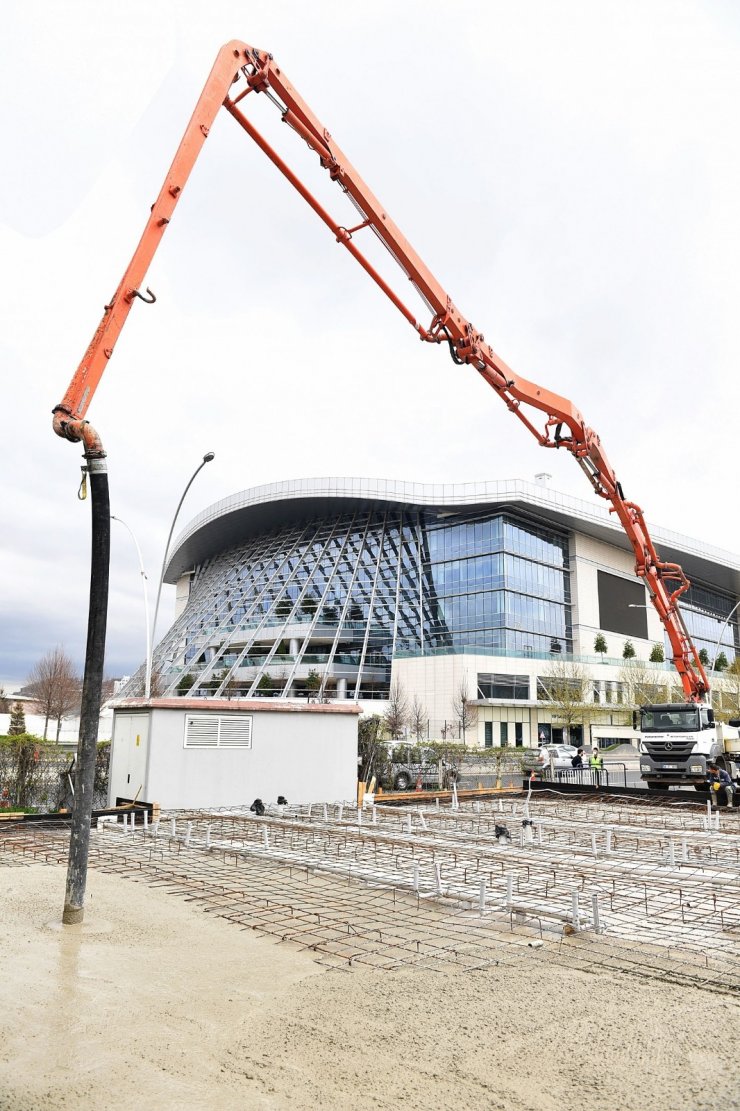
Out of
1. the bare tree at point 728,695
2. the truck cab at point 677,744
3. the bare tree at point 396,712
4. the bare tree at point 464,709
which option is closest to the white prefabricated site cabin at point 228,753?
the truck cab at point 677,744

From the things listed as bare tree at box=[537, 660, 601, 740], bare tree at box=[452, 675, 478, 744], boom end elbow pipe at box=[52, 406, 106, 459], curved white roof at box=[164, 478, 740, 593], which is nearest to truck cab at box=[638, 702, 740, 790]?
bare tree at box=[452, 675, 478, 744]

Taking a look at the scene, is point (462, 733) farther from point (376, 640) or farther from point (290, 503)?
point (290, 503)

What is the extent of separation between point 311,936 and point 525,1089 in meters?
3.95

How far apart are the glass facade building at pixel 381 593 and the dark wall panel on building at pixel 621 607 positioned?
423 centimetres

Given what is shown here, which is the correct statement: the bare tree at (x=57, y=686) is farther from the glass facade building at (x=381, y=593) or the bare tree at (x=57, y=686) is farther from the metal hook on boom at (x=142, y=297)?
the metal hook on boom at (x=142, y=297)

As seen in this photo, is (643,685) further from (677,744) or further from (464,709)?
(677,744)

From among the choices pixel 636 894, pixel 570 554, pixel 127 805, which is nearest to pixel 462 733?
pixel 570 554

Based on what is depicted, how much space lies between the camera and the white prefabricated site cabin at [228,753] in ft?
59.7

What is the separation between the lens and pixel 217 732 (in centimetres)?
1900

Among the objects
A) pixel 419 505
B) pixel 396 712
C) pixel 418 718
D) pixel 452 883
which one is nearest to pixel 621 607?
pixel 419 505

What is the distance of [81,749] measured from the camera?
8992mm

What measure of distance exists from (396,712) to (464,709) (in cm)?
468

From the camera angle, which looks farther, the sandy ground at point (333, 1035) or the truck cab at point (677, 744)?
the truck cab at point (677, 744)

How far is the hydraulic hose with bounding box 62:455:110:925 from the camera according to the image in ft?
28.7
